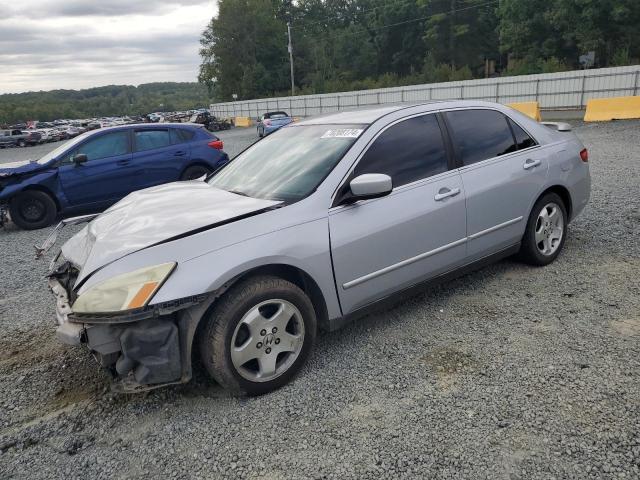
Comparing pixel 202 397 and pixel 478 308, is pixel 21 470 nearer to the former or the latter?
pixel 202 397

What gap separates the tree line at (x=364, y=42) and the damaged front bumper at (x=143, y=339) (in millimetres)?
39454

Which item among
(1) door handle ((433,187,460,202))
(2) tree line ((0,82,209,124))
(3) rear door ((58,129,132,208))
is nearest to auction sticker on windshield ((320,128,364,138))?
(1) door handle ((433,187,460,202))

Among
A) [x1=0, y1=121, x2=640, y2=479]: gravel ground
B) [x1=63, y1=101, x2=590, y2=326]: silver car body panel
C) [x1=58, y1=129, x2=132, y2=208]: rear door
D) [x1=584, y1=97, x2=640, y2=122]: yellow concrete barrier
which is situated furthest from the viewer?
[x1=584, y1=97, x2=640, y2=122]: yellow concrete barrier

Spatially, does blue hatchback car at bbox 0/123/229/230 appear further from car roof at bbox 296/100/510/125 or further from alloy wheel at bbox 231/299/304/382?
alloy wheel at bbox 231/299/304/382

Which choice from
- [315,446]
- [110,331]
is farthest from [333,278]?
[110,331]

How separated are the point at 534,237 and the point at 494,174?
33.3 inches

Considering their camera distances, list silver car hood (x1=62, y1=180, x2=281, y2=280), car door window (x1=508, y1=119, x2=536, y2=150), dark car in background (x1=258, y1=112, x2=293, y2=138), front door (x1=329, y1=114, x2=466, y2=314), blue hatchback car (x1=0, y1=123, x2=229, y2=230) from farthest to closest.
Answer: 1. dark car in background (x1=258, y1=112, x2=293, y2=138)
2. blue hatchback car (x1=0, y1=123, x2=229, y2=230)
3. car door window (x1=508, y1=119, x2=536, y2=150)
4. front door (x1=329, y1=114, x2=466, y2=314)
5. silver car hood (x1=62, y1=180, x2=281, y2=280)

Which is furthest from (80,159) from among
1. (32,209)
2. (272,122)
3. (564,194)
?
(272,122)

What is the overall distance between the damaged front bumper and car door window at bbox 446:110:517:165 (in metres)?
2.40

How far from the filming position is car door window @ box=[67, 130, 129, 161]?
330 inches

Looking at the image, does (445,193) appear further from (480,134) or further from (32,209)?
(32,209)

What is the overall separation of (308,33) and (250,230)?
283ft

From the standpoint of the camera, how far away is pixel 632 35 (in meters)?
33.8

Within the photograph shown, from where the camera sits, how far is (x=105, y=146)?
850 cm
